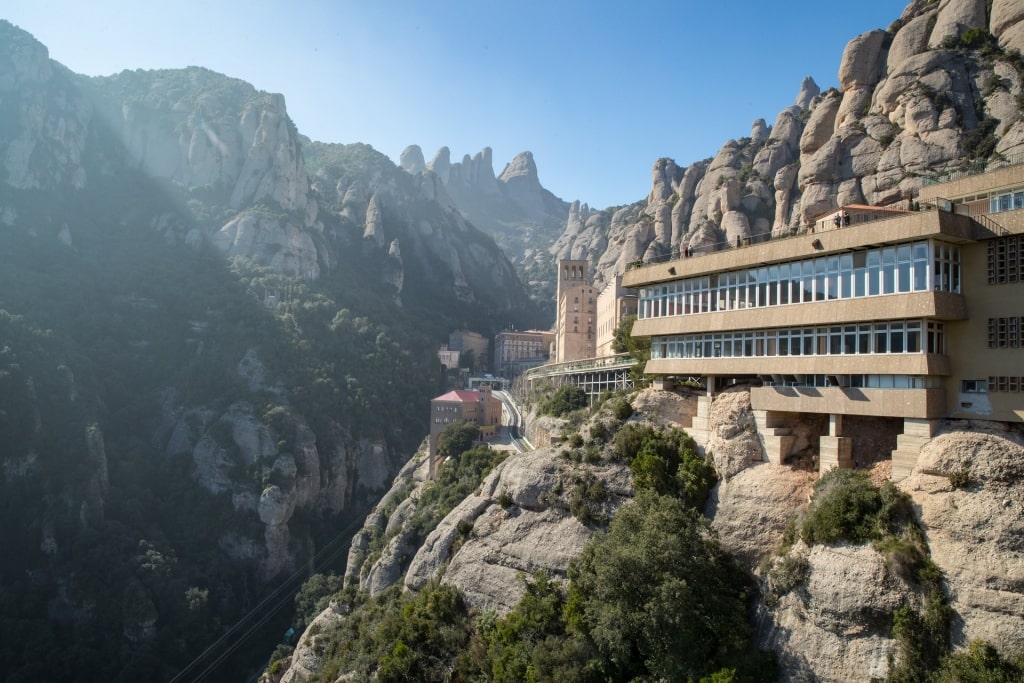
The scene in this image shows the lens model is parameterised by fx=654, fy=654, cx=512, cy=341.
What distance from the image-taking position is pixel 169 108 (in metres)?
136

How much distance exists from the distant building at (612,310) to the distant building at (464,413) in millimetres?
12961

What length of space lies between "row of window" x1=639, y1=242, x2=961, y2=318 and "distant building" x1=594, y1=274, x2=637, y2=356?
18960 mm

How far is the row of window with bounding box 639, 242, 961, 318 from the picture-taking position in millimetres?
19062

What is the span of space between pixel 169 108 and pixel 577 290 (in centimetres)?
11000

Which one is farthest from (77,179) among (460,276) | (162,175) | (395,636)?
(395,636)

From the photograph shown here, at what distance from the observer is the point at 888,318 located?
1972 cm

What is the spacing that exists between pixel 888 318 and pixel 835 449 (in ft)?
14.7

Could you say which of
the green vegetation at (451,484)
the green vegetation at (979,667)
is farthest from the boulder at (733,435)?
the green vegetation at (451,484)

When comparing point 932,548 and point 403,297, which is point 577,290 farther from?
point 403,297

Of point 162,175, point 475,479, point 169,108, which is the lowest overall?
point 475,479

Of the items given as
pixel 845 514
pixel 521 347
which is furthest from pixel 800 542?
pixel 521 347

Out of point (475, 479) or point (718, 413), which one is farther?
point (475, 479)

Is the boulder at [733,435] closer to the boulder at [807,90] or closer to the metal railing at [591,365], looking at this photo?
the metal railing at [591,365]

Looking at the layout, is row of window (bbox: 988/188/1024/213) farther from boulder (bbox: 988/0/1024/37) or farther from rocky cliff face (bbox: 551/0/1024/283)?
boulder (bbox: 988/0/1024/37)
